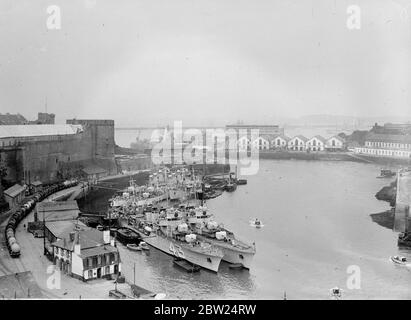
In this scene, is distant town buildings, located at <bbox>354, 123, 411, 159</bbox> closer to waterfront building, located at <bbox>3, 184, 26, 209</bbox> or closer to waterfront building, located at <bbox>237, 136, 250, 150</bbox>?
waterfront building, located at <bbox>237, 136, 250, 150</bbox>

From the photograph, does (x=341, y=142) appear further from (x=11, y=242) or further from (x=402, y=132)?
(x=11, y=242)

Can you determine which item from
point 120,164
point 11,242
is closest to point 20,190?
point 11,242

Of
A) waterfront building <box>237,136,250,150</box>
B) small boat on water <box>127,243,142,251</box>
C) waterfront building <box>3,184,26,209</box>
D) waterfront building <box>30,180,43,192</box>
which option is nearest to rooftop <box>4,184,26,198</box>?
waterfront building <box>3,184,26,209</box>

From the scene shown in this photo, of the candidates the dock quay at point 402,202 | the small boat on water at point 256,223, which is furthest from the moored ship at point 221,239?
the dock quay at point 402,202

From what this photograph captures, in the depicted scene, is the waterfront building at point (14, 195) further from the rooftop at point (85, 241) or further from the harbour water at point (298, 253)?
the rooftop at point (85, 241)

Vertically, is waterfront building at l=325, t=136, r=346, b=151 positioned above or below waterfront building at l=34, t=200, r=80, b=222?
above

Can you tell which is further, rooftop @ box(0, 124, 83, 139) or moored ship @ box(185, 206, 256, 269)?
rooftop @ box(0, 124, 83, 139)
